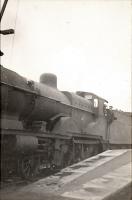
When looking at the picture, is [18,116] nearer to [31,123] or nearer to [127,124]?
[31,123]

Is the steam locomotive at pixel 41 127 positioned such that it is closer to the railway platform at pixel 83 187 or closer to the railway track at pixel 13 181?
the railway track at pixel 13 181

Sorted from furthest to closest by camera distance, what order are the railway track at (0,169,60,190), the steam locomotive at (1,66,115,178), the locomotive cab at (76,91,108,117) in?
the locomotive cab at (76,91,108,117) < the steam locomotive at (1,66,115,178) < the railway track at (0,169,60,190)

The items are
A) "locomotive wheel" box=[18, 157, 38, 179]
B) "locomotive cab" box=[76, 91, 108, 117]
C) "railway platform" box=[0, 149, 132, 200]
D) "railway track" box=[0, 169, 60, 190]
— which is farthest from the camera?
"locomotive cab" box=[76, 91, 108, 117]

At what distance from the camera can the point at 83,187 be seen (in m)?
7.16

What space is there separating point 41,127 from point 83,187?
3.56m

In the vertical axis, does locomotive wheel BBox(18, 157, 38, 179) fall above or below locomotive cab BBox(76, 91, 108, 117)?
below

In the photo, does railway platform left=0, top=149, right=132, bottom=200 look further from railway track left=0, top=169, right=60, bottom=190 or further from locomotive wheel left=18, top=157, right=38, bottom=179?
locomotive wheel left=18, top=157, right=38, bottom=179

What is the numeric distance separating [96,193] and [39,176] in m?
3.64

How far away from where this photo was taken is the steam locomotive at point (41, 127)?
28.0 feet

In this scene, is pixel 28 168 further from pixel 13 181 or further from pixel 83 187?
pixel 83 187

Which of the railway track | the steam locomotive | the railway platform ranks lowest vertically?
the railway track

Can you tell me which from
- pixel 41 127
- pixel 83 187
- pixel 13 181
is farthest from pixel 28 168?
pixel 83 187

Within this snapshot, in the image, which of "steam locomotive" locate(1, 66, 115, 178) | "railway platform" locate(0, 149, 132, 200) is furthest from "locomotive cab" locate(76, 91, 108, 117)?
"railway platform" locate(0, 149, 132, 200)

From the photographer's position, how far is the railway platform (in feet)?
20.6
